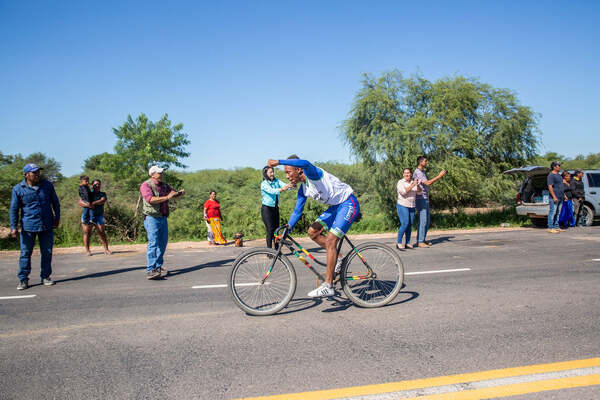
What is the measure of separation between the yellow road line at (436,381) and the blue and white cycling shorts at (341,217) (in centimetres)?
214

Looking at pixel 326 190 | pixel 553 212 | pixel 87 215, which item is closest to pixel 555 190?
pixel 553 212

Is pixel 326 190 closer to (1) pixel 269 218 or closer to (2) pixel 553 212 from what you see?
(1) pixel 269 218

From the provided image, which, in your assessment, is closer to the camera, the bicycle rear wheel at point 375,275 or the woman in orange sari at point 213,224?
the bicycle rear wheel at point 375,275

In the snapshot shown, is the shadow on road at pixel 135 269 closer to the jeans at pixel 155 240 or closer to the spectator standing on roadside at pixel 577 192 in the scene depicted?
the jeans at pixel 155 240

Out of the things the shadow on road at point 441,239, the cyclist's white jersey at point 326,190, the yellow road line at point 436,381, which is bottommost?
the yellow road line at point 436,381

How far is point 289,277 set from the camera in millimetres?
4867

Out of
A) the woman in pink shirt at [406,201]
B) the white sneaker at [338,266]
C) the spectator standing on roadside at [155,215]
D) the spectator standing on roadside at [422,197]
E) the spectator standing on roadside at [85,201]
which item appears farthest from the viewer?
the spectator standing on roadside at [85,201]

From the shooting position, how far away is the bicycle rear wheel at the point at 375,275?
197 inches

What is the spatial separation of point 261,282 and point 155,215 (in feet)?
10.4

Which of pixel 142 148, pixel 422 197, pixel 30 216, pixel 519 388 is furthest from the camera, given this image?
pixel 142 148

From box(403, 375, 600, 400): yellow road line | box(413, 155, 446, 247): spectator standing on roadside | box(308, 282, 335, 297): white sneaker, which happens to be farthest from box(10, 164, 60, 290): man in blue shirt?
box(413, 155, 446, 247): spectator standing on roadside

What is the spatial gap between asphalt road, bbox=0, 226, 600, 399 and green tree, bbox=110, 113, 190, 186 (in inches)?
1727

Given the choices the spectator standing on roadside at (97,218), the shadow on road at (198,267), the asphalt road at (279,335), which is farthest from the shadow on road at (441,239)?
the spectator standing on roadside at (97,218)

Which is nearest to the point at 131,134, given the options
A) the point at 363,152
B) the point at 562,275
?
the point at 363,152
